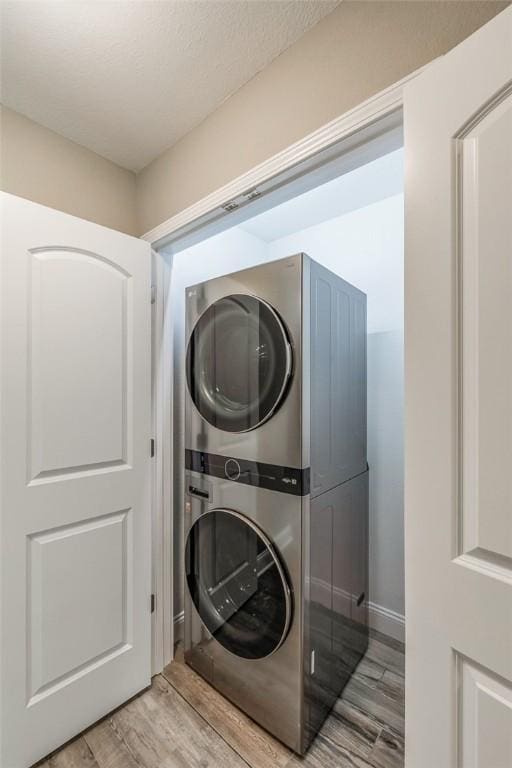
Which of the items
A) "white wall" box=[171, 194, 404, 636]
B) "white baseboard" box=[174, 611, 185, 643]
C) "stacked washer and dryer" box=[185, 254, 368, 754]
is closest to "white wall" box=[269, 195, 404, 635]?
"white wall" box=[171, 194, 404, 636]

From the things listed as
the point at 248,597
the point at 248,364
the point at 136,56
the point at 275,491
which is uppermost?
the point at 136,56

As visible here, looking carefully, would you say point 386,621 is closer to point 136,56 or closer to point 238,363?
point 238,363

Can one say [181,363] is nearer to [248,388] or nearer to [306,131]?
[248,388]

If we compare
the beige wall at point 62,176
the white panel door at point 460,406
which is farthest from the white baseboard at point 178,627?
the beige wall at point 62,176

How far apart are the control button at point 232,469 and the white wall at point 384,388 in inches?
39.0

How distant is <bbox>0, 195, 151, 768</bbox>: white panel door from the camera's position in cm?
124

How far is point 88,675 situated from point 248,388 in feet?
4.27

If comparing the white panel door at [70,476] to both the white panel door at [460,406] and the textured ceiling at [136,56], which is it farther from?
the white panel door at [460,406]

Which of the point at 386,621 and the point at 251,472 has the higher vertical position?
the point at 251,472

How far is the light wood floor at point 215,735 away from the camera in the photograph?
130cm

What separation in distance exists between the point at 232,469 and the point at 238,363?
0.44m

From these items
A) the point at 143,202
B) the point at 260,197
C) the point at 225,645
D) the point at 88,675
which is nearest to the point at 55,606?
the point at 88,675

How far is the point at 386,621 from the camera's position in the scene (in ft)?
6.52

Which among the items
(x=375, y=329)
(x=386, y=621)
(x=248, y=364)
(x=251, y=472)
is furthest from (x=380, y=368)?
(x=386, y=621)
